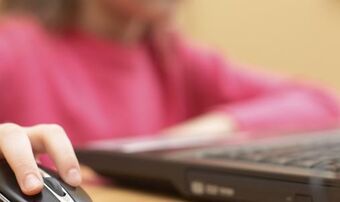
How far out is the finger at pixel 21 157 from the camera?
0.37m

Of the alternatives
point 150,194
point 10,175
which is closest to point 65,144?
point 10,175

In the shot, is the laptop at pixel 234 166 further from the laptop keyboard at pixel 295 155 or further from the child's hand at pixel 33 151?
the child's hand at pixel 33 151

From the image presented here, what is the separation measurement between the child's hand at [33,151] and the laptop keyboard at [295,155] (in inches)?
6.6

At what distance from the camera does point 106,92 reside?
3.88ft

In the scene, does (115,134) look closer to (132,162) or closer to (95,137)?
(95,137)

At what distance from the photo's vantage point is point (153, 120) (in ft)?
4.16

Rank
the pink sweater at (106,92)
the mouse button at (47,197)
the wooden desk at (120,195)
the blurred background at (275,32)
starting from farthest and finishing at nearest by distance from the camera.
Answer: the blurred background at (275,32) → the pink sweater at (106,92) → the wooden desk at (120,195) → the mouse button at (47,197)

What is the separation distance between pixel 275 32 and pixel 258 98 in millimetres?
530

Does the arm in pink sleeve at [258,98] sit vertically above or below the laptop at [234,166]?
below

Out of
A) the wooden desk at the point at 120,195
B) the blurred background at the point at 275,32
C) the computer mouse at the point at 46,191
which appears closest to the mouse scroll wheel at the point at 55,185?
the computer mouse at the point at 46,191

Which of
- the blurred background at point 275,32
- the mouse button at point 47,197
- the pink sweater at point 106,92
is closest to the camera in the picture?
the mouse button at point 47,197

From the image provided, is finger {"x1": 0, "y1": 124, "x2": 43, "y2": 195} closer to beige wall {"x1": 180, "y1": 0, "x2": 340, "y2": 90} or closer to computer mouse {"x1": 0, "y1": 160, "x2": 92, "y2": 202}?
computer mouse {"x1": 0, "y1": 160, "x2": 92, "y2": 202}

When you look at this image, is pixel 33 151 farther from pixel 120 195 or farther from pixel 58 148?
pixel 120 195

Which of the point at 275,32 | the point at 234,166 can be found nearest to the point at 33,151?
the point at 234,166
